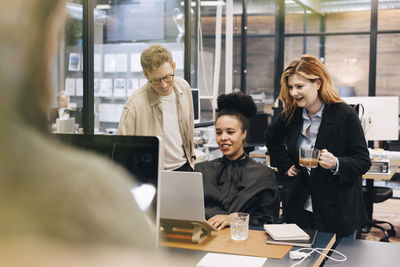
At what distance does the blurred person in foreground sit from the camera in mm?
153

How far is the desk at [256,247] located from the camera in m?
1.63

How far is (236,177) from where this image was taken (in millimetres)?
2479

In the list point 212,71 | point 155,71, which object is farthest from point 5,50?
point 212,71

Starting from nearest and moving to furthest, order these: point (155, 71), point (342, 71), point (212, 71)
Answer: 1. point (155, 71)
2. point (212, 71)
3. point (342, 71)

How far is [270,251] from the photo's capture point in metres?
1.71

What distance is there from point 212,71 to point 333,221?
3.73 meters

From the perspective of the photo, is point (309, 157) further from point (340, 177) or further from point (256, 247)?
point (256, 247)

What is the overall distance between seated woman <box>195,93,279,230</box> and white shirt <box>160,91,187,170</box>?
15.4 inches

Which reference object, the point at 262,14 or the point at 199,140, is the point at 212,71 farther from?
the point at 262,14

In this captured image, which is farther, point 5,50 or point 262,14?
point 262,14

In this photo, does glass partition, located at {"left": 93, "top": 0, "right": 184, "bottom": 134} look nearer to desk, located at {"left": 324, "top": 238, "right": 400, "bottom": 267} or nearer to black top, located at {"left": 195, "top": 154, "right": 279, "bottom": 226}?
black top, located at {"left": 195, "top": 154, "right": 279, "bottom": 226}

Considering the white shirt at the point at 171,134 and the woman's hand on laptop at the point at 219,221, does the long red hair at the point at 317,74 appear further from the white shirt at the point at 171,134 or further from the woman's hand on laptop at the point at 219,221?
the white shirt at the point at 171,134

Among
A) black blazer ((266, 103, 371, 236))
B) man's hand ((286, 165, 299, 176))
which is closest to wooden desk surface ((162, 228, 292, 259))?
black blazer ((266, 103, 371, 236))

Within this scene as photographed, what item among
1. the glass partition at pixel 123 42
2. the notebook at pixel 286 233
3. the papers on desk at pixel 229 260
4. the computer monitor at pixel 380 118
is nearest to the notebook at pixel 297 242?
the notebook at pixel 286 233
